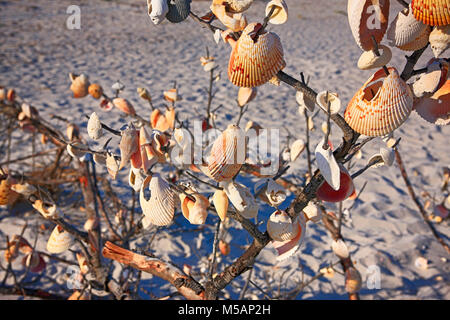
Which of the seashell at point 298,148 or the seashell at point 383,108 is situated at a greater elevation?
the seashell at point 383,108

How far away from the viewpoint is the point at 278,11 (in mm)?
511

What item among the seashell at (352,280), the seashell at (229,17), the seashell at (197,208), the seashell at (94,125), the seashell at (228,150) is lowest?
the seashell at (352,280)

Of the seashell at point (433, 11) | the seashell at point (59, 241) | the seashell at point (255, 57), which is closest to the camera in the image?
the seashell at point (433, 11)

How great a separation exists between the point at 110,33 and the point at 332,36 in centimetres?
443

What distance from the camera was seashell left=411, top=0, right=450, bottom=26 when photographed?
396mm

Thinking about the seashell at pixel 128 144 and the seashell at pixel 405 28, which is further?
the seashell at pixel 128 144

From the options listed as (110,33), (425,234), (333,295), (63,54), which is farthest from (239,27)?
(110,33)

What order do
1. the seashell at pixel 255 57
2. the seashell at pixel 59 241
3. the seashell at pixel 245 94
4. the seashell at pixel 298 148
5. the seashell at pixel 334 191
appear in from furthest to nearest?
the seashell at pixel 245 94, the seashell at pixel 298 148, the seashell at pixel 59 241, the seashell at pixel 334 191, the seashell at pixel 255 57

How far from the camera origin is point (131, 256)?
78 centimetres

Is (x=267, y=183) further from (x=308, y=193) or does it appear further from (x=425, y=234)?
(x=425, y=234)

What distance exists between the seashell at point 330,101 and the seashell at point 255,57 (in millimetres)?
76

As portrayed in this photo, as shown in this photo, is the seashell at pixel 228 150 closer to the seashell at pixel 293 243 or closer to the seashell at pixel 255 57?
the seashell at pixel 255 57

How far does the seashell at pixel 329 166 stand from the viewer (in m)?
0.51

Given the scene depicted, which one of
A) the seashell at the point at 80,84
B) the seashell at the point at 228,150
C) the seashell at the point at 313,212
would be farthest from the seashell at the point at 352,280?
the seashell at the point at 80,84
